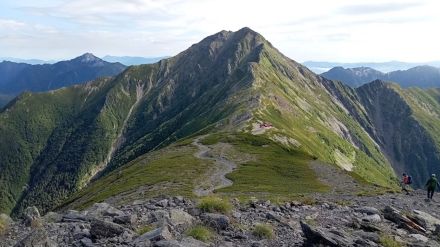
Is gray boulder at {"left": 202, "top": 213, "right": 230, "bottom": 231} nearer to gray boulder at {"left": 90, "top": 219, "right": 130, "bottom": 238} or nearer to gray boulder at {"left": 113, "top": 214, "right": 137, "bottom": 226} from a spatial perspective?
gray boulder at {"left": 113, "top": 214, "right": 137, "bottom": 226}

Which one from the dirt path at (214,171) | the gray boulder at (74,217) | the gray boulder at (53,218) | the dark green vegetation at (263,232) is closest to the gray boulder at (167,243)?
the dark green vegetation at (263,232)

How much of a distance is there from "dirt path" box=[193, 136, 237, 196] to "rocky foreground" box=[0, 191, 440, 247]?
5863cm

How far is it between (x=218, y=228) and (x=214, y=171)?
99929 mm

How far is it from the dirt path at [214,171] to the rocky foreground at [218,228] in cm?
5863

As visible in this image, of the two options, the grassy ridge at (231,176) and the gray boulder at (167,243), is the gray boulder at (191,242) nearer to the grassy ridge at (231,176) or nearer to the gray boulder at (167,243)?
the gray boulder at (167,243)

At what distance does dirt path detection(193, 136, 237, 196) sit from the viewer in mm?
97062

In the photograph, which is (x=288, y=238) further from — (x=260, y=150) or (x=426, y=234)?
(x=260, y=150)

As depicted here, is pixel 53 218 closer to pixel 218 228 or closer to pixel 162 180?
pixel 218 228

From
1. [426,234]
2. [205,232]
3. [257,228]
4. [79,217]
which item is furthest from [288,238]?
[79,217]

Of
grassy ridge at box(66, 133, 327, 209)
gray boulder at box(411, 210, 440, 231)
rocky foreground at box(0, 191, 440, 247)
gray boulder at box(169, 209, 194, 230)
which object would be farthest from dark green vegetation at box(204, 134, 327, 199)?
gray boulder at box(169, 209, 194, 230)

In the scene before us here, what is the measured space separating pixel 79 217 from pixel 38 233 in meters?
5.90

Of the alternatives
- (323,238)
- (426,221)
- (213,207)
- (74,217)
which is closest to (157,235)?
(213,207)

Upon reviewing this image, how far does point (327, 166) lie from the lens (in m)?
145

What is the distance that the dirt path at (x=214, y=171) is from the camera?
97.1 m
